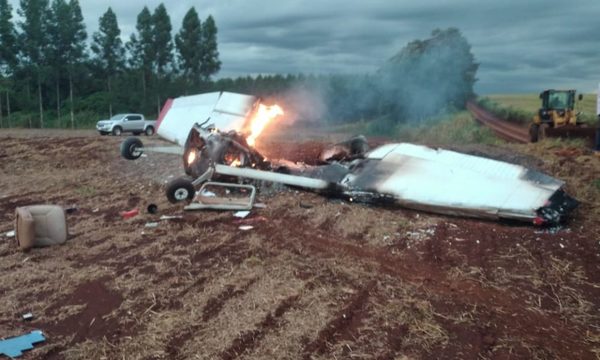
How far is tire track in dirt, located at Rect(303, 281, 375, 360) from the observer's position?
3.70 m

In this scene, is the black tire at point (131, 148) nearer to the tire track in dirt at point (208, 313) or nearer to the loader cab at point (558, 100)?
the tire track in dirt at point (208, 313)

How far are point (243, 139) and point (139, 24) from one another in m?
48.7

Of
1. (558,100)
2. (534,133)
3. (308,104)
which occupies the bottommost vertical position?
(534,133)

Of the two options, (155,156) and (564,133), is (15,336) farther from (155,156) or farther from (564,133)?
(564,133)

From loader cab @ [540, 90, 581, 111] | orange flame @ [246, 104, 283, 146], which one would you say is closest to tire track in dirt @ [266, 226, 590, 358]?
orange flame @ [246, 104, 283, 146]

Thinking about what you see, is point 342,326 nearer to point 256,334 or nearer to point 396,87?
point 256,334

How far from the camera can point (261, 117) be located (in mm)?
10711

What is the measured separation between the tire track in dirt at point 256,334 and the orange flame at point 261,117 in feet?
21.8

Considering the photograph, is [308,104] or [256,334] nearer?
[256,334]

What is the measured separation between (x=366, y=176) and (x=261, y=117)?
11.6ft

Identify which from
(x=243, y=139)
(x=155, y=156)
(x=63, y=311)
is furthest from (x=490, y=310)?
(x=155, y=156)

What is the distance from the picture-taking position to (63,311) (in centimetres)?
446

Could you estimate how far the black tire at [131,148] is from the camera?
10.8 metres

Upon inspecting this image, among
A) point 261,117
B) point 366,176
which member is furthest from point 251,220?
point 261,117
